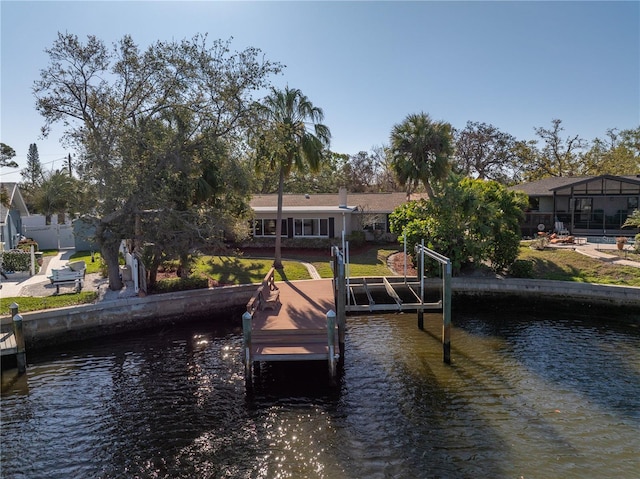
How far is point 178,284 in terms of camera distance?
18.1 m

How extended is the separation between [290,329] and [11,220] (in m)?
24.7

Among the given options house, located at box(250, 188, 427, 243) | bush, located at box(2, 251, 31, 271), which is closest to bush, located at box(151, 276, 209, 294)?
bush, located at box(2, 251, 31, 271)

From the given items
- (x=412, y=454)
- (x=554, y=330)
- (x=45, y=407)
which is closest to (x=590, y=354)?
(x=554, y=330)

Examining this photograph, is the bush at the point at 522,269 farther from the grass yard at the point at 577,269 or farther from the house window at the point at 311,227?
the house window at the point at 311,227

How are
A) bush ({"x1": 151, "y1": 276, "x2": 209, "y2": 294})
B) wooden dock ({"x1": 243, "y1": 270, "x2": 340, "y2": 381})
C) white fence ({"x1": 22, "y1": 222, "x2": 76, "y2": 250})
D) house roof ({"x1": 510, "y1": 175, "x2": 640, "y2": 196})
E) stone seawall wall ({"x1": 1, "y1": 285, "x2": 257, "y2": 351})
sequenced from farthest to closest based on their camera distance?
white fence ({"x1": 22, "y1": 222, "x2": 76, "y2": 250})
house roof ({"x1": 510, "y1": 175, "x2": 640, "y2": 196})
bush ({"x1": 151, "y1": 276, "x2": 209, "y2": 294})
stone seawall wall ({"x1": 1, "y1": 285, "x2": 257, "y2": 351})
wooden dock ({"x1": 243, "y1": 270, "x2": 340, "y2": 381})

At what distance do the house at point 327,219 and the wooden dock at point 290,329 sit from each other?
553 inches

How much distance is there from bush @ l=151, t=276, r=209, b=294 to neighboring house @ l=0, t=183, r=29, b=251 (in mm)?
9185

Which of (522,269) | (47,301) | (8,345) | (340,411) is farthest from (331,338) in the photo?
(522,269)

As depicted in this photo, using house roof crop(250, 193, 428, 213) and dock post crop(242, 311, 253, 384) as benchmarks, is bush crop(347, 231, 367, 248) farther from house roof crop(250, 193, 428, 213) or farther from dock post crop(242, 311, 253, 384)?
dock post crop(242, 311, 253, 384)

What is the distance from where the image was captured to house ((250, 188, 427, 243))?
29828 millimetres

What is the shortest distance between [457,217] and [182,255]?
12.6 meters

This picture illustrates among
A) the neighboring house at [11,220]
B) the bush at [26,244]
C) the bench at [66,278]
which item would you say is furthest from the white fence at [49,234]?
the bench at [66,278]

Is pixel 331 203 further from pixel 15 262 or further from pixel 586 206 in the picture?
pixel 15 262

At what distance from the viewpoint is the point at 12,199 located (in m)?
33.0
